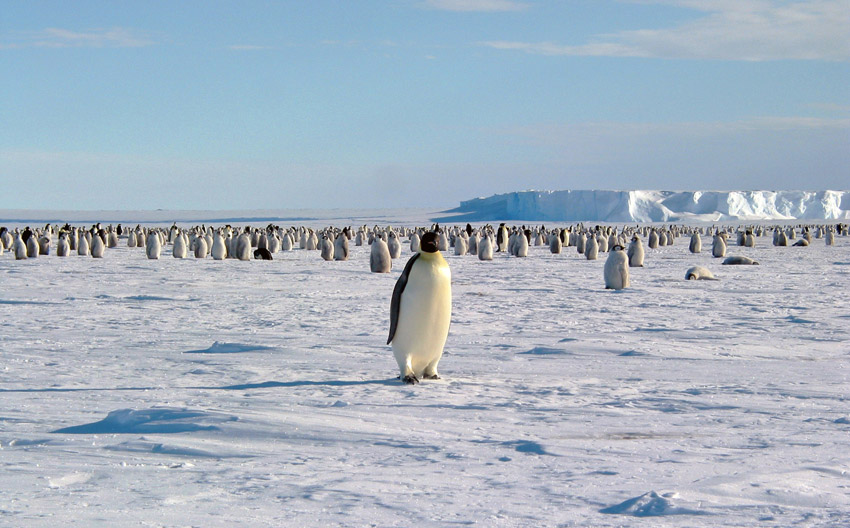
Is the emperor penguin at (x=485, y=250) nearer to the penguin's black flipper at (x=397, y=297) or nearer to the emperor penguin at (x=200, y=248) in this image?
the emperor penguin at (x=200, y=248)

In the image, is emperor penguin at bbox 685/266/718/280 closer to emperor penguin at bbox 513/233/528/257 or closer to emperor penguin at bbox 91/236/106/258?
emperor penguin at bbox 513/233/528/257

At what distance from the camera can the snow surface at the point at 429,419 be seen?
3324 millimetres

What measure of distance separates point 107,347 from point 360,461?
4.37m

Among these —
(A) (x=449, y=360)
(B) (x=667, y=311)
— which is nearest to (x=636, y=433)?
(A) (x=449, y=360)

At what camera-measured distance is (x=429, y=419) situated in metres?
4.87

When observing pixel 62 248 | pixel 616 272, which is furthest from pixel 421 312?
pixel 62 248

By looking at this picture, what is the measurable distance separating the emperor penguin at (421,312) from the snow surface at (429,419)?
0.81 feet

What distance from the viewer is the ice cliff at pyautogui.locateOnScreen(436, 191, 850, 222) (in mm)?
80625

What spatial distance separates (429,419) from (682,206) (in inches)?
3218

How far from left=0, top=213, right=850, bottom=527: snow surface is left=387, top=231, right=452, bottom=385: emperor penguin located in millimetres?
247

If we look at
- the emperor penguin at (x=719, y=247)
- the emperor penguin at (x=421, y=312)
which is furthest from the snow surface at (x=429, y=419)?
the emperor penguin at (x=719, y=247)

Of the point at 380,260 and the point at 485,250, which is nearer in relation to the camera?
the point at 380,260

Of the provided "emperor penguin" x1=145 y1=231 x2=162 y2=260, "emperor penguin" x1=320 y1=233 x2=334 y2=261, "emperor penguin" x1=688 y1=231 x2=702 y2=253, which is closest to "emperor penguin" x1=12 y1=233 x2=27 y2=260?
"emperor penguin" x1=145 y1=231 x2=162 y2=260

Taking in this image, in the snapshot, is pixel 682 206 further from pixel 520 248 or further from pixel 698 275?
pixel 698 275
